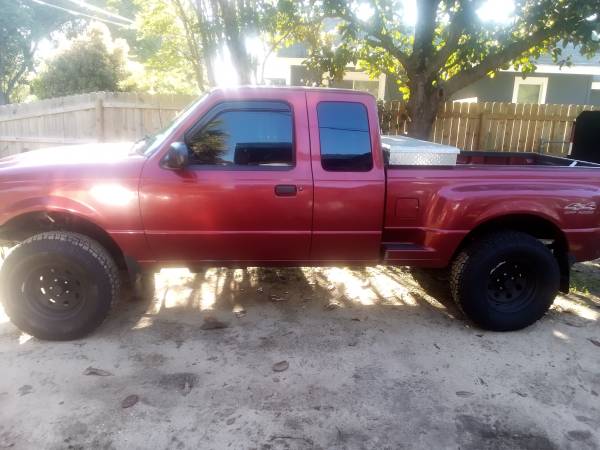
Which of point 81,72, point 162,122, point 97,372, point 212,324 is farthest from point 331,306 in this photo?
point 81,72

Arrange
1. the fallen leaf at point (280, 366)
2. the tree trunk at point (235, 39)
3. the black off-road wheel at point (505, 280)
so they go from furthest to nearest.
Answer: the tree trunk at point (235, 39), the black off-road wheel at point (505, 280), the fallen leaf at point (280, 366)

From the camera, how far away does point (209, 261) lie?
364 centimetres

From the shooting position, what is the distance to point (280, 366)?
3203mm

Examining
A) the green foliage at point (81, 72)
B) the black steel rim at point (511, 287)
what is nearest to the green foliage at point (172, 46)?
the green foliage at point (81, 72)

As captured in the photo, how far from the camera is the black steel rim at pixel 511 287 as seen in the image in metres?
3.78

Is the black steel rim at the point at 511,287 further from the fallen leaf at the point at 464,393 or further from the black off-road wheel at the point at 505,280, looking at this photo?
the fallen leaf at the point at 464,393

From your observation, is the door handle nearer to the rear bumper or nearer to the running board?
the running board

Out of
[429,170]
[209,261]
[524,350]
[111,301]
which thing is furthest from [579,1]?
[111,301]

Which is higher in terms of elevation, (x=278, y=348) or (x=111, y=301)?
(x=111, y=301)

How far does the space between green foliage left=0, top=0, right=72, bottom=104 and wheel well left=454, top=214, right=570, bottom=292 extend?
2612cm

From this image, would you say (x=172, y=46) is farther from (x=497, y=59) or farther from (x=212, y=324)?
(x=212, y=324)

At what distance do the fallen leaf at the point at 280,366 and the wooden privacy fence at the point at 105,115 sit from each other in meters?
5.94

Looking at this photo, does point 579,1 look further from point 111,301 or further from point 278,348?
point 111,301

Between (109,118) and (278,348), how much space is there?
21.0 feet
